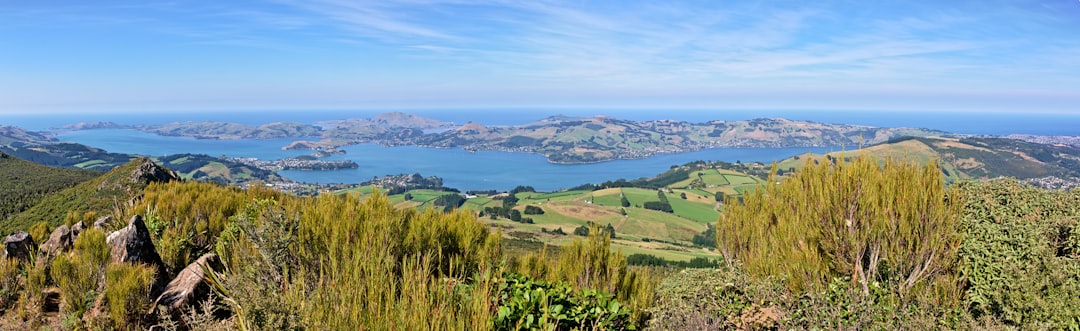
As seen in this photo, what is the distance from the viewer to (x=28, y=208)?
64.1 ft

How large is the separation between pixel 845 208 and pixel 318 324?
6.73 meters

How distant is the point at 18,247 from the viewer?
651 cm

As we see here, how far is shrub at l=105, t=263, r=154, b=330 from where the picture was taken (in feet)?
15.2

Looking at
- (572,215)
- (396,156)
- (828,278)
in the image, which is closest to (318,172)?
(396,156)

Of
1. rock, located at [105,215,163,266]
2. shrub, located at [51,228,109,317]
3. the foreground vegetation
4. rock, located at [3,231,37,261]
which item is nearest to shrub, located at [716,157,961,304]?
the foreground vegetation

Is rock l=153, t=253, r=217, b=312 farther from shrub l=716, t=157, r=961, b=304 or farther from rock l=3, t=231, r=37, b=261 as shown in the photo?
shrub l=716, t=157, r=961, b=304

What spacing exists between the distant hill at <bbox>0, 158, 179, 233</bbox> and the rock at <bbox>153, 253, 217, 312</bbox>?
42.4ft

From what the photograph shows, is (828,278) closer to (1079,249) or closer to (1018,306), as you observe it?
(1018,306)

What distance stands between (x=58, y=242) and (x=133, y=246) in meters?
2.41

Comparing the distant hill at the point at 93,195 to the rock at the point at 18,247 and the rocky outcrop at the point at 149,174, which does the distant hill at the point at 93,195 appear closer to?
the rocky outcrop at the point at 149,174

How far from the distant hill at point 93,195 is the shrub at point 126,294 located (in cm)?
1305

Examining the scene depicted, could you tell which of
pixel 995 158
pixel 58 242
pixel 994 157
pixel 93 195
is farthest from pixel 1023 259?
pixel 994 157

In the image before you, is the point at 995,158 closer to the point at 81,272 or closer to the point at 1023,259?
the point at 1023,259

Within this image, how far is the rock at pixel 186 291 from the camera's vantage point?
16.0 feet
